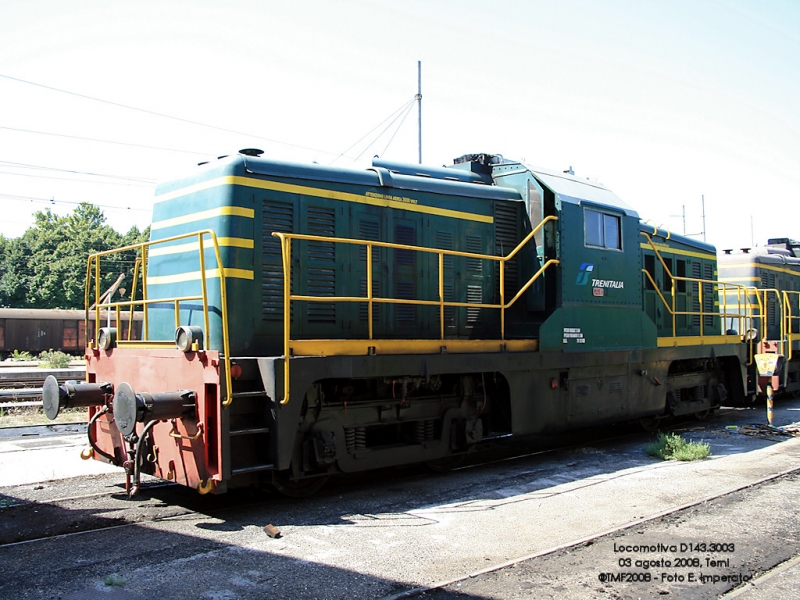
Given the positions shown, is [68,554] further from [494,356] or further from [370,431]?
[494,356]

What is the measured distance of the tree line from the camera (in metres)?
53.4

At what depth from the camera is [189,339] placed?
6.32 metres

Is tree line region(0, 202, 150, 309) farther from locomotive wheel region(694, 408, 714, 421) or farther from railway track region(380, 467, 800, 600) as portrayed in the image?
railway track region(380, 467, 800, 600)

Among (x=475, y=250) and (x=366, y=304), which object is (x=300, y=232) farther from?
(x=475, y=250)

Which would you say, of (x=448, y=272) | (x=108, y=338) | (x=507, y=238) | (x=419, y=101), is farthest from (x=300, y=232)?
(x=419, y=101)

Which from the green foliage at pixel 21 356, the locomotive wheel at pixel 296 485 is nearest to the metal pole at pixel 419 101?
the locomotive wheel at pixel 296 485

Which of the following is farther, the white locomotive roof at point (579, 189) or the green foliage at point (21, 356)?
the green foliage at point (21, 356)

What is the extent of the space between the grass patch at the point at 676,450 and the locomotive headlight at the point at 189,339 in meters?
6.35

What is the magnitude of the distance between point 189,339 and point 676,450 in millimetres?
6565

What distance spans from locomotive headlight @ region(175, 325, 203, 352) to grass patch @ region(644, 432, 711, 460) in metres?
6.35

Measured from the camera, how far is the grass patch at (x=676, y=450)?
29.8 feet

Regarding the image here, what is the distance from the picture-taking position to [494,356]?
26.4ft

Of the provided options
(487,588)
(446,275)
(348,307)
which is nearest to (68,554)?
(487,588)

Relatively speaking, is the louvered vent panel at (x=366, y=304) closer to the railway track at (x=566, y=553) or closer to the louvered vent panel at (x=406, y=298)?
the louvered vent panel at (x=406, y=298)
